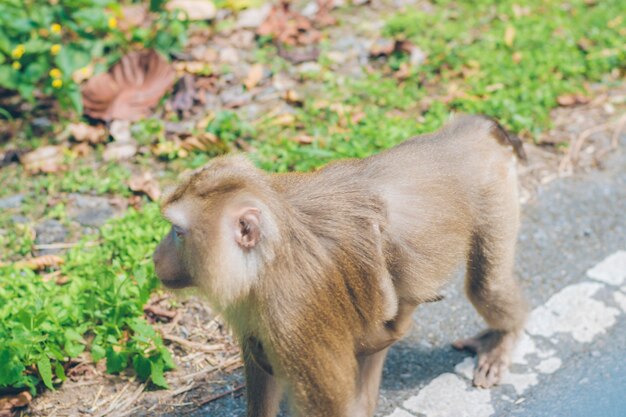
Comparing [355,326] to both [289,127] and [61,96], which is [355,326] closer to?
[289,127]

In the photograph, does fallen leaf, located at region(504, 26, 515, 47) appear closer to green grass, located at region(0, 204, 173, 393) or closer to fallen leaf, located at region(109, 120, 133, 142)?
fallen leaf, located at region(109, 120, 133, 142)

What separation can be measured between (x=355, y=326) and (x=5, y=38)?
3.46m

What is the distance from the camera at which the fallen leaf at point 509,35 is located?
6484mm

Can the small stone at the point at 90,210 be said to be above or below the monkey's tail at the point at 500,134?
below

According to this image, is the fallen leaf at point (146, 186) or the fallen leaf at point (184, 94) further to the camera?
the fallen leaf at point (184, 94)

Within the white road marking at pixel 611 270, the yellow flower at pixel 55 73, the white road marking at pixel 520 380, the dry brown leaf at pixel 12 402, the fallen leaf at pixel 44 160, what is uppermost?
the yellow flower at pixel 55 73

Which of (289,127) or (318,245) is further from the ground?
(318,245)

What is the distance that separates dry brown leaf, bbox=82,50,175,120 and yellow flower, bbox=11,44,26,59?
467 mm

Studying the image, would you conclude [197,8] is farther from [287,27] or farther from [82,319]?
[82,319]

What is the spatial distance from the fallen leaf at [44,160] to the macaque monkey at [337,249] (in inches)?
96.4

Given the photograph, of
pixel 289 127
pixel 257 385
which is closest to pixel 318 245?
pixel 257 385

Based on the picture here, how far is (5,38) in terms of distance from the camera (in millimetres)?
5316

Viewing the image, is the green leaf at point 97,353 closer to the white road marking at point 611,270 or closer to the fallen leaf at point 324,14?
the white road marking at point 611,270

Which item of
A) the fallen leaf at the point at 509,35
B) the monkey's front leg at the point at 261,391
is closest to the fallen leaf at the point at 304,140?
the fallen leaf at the point at 509,35
